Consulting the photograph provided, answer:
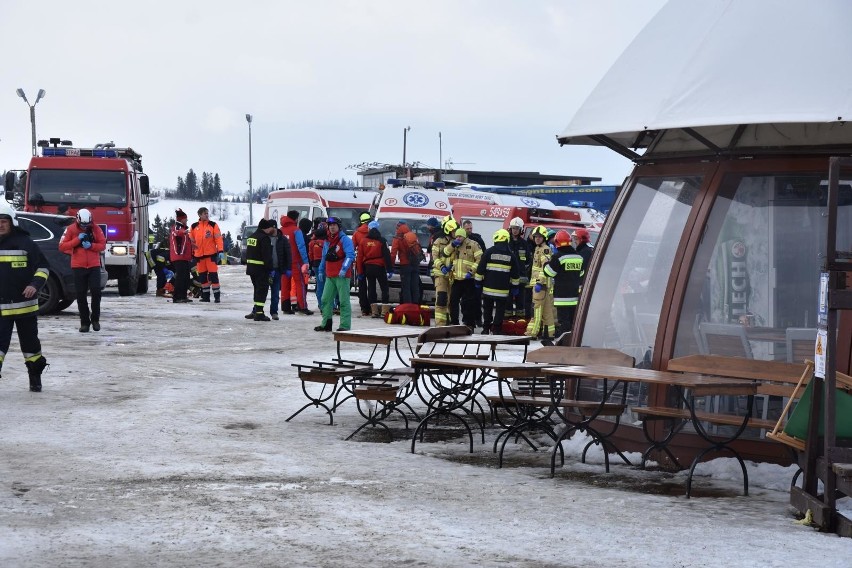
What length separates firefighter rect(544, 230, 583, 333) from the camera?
18.3 metres

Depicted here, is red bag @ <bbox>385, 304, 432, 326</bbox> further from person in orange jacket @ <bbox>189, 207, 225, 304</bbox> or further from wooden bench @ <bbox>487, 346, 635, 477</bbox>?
wooden bench @ <bbox>487, 346, 635, 477</bbox>

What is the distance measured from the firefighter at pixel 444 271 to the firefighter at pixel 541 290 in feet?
4.83

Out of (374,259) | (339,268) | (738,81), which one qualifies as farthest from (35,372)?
(374,259)

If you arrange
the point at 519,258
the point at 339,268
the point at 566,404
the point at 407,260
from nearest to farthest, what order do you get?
the point at 566,404
the point at 339,268
the point at 519,258
the point at 407,260

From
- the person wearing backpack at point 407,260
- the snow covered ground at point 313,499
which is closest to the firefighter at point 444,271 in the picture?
the person wearing backpack at point 407,260

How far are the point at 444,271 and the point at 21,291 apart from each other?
9.44m

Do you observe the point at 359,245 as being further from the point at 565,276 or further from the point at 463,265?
the point at 565,276

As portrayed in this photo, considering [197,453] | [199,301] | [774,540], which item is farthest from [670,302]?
[199,301]

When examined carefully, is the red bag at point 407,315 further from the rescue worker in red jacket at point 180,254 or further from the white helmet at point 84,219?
the rescue worker in red jacket at point 180,254

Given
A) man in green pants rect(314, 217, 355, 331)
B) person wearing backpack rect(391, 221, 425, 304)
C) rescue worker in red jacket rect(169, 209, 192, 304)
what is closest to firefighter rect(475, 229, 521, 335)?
man in green pants rect(314, 217, 355, 331)

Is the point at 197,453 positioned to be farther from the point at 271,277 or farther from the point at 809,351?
the point at 271,277

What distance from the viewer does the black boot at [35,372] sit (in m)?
12.8

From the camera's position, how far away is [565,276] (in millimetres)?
18328

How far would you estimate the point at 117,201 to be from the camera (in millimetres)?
27250
